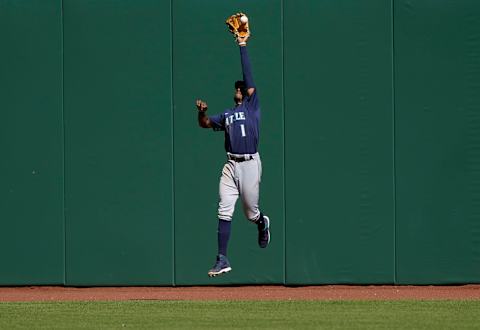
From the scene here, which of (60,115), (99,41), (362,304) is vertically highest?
(99,41)

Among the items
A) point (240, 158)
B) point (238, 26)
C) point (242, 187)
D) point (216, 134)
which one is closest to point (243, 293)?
point (216, 134)

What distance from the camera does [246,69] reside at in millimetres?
11203

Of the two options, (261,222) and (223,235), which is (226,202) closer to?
(223,235)

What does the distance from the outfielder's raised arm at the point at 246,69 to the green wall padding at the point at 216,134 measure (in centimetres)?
337

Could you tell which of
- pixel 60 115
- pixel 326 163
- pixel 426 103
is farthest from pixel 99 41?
pixel 426 103

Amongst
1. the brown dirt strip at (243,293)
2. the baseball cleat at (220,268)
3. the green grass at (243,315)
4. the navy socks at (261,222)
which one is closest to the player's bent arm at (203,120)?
the navy socks at (261,222)

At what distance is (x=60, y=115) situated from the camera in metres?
14.9

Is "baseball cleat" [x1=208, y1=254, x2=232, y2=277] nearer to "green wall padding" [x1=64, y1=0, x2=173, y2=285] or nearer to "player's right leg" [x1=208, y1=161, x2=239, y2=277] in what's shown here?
"player's right leg" [x1=208, y1=161, x2=239, y2=277]

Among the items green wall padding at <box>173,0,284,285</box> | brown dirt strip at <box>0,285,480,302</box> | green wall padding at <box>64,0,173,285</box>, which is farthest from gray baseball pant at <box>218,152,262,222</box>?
green wall padding at <box>64,0,173,285</box>

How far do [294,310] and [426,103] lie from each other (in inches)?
171

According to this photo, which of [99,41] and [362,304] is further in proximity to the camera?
[99,41]

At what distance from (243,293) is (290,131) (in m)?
2.16

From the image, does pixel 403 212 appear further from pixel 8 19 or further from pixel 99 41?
pixel 8 19

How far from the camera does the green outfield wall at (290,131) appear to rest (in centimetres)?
1478
